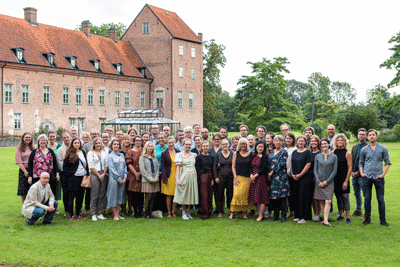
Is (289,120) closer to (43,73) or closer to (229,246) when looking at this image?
(43,73)

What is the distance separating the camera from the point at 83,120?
42125mm

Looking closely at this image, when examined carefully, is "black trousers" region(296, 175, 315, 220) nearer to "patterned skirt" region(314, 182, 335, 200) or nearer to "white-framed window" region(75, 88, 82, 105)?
"patterned skirt" region(314, 182, 335, 200)

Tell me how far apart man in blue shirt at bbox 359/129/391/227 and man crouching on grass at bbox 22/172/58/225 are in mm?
6373

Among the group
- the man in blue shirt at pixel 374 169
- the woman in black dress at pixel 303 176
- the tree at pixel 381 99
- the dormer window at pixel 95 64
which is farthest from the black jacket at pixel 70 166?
the tree at pixel 381 99

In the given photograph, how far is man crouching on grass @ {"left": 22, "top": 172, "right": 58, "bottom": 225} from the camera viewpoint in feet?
29.0

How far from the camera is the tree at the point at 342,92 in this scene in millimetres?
101625

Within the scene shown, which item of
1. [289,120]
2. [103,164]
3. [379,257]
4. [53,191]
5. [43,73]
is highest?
[43,73]

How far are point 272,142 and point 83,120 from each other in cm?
3462

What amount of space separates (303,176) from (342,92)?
99271 millimetres

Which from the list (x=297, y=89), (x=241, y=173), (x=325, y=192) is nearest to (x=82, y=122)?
(x=241, y=173)

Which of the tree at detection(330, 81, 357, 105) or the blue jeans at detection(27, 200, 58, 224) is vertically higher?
the tree at detection(330, 81, 357, 105)

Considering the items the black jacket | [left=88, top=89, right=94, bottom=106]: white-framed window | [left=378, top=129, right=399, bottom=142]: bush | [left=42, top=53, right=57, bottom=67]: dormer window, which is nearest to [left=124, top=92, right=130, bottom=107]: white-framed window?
[left=88, top=89, right=94, bottom=106]: white-framed window

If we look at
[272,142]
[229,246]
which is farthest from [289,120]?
[229,246]

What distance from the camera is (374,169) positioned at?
891 cm
